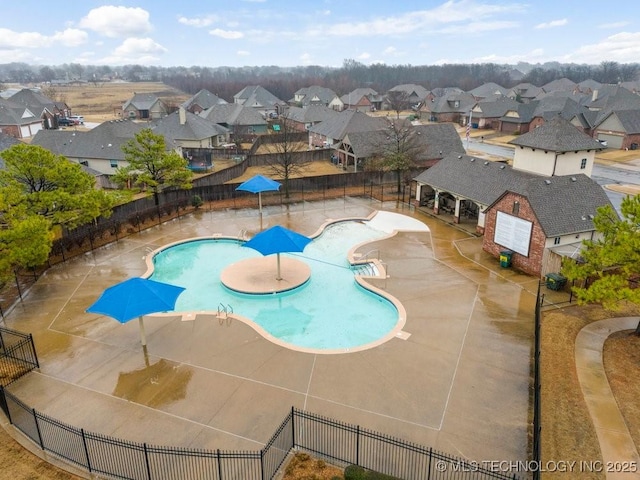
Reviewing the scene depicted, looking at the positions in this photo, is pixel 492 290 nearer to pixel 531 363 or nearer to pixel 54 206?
pixel 531 363

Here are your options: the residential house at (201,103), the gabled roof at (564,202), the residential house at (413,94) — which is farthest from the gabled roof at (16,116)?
the residential house at (413,94)

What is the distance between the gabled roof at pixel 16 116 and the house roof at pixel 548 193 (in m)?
74.7

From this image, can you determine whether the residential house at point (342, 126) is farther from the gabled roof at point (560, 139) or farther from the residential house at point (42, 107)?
the residential house at point (42, 107)

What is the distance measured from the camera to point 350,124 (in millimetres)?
57625

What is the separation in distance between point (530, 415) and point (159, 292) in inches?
551

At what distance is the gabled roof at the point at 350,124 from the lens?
188 ft

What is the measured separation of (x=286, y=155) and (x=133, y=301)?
27.6 m

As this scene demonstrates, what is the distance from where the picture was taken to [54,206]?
26125 mm

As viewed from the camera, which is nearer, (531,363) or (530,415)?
(530,415)

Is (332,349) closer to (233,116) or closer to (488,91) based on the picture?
(233,116)

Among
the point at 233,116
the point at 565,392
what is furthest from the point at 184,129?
the point at 565,392

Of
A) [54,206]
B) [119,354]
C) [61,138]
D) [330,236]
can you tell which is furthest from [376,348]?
[61,138]

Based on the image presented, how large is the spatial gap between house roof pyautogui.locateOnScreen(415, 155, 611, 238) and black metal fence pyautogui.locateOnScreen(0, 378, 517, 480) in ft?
52.9

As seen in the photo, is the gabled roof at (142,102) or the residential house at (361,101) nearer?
the gabled roof at (142,102)
